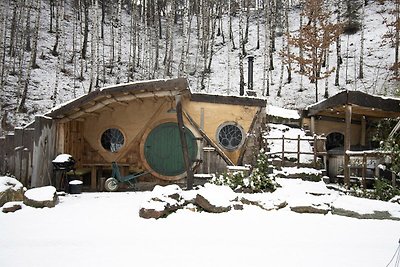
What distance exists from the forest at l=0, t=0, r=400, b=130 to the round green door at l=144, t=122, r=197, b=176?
717cm

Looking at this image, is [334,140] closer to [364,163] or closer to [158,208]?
[364,163]

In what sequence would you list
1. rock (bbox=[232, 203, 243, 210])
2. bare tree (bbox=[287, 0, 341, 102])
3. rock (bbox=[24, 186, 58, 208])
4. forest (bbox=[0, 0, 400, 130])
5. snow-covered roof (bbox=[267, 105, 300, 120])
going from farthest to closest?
bare tree (bbox=[287, 0, 341, 102]) → forest (bbox=[0, 0, 400, 130]) → snow-covered roof (bbox=[267, 105, 300, 120]) → rock (bbox=[24, 186, 58, 208]) → rock (bbox=[232, 203, 243, 210])

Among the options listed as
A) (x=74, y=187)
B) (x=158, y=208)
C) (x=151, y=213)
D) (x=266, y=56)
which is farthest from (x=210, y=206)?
(x=266, y=56)

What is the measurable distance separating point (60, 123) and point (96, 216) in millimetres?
4426

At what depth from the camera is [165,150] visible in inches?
414

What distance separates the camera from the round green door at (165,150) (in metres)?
10.5

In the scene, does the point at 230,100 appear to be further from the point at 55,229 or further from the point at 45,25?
the point at 45,25

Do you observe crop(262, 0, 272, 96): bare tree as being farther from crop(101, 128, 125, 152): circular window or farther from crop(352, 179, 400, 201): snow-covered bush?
crop(352, 179, 400, 201): snow-covered bush

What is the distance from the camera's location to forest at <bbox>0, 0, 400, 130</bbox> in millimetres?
Result: 17500

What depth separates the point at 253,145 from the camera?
1042cm

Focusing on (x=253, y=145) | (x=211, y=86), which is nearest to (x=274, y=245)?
(x=253, y=145)

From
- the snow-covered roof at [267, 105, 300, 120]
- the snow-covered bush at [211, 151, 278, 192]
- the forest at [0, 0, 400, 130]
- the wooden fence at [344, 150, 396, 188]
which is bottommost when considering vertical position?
the snow-covered bush at [211, 151, 278, 192]

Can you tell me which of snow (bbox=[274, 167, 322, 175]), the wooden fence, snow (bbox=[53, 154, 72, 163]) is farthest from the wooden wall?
the wooden fence

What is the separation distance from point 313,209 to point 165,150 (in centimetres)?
580
